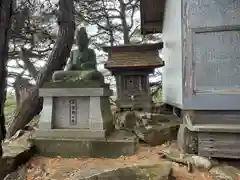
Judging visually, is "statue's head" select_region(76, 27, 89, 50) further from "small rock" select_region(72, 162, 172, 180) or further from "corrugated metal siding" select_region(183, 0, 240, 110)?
"small rock" select_region(72, 162, 172, 180)

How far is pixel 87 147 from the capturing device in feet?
15.2

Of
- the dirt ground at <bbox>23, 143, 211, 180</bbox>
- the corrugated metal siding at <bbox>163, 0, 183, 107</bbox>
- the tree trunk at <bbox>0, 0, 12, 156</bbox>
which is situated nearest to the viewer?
the tree trunk at <bbox>0, 0, 12, 156</bbox>

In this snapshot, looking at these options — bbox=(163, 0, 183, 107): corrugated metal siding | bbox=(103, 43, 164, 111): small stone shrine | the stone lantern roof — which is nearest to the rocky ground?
bbox=(163, 0, 183, 107): corrugated metal siding

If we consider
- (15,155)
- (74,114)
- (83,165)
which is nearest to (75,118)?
(74,114)

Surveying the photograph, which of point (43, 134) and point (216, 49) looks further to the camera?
point (43, 134)

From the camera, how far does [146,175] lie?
3.34m

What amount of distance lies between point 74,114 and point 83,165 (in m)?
1.16

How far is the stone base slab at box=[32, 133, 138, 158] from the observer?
15.0 ft

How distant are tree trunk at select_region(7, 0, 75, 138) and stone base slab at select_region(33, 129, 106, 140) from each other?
2.29m

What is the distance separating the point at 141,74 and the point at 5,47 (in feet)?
18.3

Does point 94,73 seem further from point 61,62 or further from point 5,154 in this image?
point 61,62

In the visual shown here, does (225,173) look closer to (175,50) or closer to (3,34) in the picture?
(175,50)

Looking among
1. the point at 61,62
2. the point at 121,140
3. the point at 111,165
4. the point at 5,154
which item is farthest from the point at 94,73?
the point at 61,62

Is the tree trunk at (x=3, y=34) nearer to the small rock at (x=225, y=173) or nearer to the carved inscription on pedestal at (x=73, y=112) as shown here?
the carved inscription on pedestal at (x=73, y=112)
